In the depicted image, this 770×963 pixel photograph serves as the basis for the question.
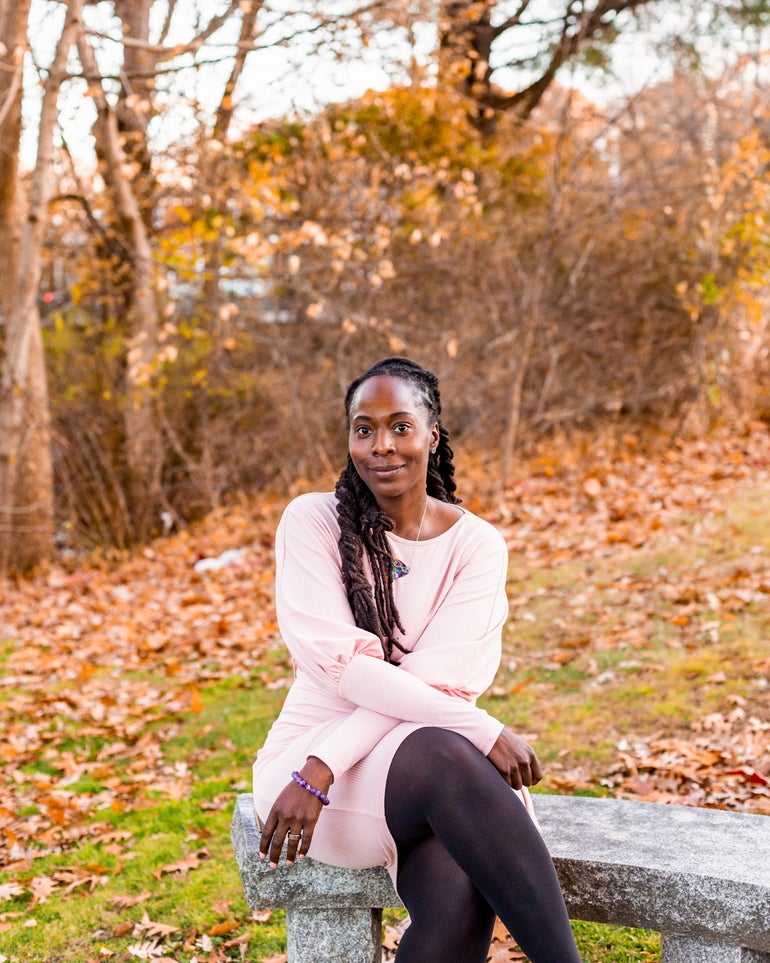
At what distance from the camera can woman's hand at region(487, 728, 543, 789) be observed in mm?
2484

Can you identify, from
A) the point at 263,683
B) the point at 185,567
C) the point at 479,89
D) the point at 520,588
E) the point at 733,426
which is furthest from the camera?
the point at 479,89

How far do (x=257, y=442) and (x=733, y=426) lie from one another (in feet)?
16.4

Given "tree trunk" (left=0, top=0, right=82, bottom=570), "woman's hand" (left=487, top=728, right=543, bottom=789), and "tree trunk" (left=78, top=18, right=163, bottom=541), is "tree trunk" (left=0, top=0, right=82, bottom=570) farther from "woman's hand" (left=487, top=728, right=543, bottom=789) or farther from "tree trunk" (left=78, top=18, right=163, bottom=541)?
"woman's hand" (left=487, top=728, right=543, bottom=789)

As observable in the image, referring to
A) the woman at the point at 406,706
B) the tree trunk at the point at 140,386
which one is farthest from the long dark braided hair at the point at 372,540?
the tree trunk at the point at 140,386

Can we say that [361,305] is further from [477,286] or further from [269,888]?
[269,888]

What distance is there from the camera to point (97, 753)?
518 centimetres

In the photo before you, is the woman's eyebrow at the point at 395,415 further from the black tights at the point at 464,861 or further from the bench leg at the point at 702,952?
the bench leg at the point at 702,952

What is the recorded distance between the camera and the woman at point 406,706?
92.0 inches

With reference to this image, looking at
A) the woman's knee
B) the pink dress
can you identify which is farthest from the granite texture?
the woman's knee

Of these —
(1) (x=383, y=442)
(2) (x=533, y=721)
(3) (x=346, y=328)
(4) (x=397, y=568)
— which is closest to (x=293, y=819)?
(4) (x=397, y=568)

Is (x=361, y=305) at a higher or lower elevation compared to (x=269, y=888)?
higher

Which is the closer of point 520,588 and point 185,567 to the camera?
point 520,588

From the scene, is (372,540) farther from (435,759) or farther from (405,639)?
(435,759)

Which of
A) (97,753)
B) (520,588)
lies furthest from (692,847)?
(520,588)
